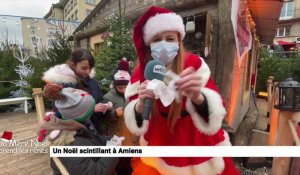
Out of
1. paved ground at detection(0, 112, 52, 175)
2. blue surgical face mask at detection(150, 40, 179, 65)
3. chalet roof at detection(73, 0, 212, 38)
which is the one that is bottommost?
paved ground at detection(0, 112, 52, 175)

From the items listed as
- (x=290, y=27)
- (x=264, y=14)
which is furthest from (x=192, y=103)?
(x=290, y=27)

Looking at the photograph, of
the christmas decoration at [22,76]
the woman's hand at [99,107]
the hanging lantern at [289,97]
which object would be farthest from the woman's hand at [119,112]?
the christmas decoration at [22,76]

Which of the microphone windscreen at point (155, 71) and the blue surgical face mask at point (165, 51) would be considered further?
the blue surgical face mask at point (165, 51)

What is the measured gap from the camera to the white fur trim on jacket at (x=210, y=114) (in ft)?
3.51

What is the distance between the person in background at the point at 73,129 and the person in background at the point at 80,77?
0.43 feet

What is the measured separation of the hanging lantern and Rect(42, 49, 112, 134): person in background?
1.79 metres

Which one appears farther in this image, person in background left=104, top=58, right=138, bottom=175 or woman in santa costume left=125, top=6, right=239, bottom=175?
person in background left=104, top=58, right=138, bottom=175

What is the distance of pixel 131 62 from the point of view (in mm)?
3670

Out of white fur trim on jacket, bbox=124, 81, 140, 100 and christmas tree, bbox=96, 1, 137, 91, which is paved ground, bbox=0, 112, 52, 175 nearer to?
christmas tree, bbox=96, 1, 137, 91

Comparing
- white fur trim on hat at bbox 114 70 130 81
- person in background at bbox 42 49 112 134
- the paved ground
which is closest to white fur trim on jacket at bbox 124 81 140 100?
person in background at bbox 42 49 112 134

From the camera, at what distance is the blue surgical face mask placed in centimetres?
113

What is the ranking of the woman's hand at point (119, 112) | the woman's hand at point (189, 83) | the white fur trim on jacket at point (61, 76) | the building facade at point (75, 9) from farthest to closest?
1. the building facade at point (75, 9)
2. the woman's hand at point (119, 112)
3. the white fur trim on jacket at point (61, 76)
4. the woman's hand at point (189, 83)

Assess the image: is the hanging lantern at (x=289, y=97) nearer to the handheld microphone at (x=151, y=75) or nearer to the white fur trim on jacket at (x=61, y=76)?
the handheld microphone at (x=151, y=75)

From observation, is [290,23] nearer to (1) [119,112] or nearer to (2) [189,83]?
(1) [119,112]
